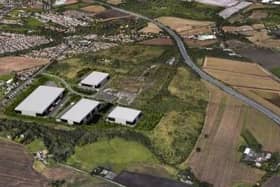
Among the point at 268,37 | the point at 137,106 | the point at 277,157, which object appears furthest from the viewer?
the point at 268,37

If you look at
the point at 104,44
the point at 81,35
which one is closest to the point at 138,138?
the point at 104,44

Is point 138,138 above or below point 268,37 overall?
below

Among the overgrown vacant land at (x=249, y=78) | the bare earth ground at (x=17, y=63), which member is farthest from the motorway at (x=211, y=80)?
the bare earth ground at (x=17, y=63)

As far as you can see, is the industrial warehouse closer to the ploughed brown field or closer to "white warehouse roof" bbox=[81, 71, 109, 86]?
"white warehouse roof" bbox=[81, 71, 109, 86]

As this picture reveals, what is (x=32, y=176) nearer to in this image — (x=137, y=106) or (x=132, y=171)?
(x=132, y=171)

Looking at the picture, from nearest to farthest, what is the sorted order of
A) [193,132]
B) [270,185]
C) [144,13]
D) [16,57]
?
[270,185] → [193,132] → [16,57] → [144,13]
